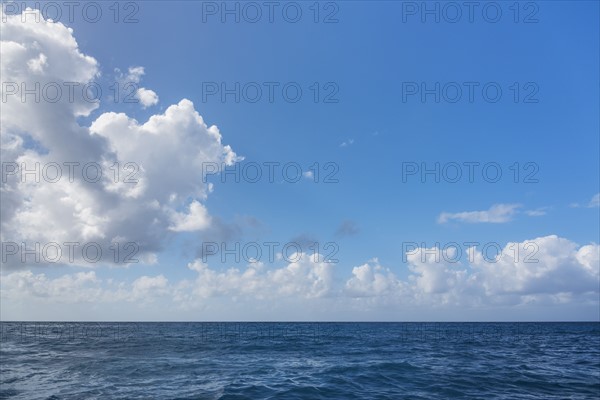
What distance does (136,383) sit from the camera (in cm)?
2553

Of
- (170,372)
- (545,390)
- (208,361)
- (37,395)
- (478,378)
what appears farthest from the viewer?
(208,361)

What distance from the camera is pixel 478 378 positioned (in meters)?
27.5

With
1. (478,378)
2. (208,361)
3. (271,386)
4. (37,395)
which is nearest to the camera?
(37,395)

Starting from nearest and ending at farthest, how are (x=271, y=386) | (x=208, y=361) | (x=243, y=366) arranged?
(x=271, y=386)
(x=243, y=366)
(x=208, y=361)

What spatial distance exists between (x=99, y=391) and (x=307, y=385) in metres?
13.2

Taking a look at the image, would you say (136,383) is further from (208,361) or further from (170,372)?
(208,361)

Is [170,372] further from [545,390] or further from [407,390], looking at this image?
[545,390]

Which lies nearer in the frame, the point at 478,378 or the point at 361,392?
the point at 361,392

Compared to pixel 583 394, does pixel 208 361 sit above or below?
below

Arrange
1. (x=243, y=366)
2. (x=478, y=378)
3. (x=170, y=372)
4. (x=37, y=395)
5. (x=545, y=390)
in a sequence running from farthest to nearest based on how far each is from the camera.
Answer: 1. (x=243, y=366)
2. (x=170, y=372)
3. (x=478, y=378)
4. (x=545, y=390)
5. (x=37, y=395)

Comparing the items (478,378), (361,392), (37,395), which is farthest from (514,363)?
(37,395)

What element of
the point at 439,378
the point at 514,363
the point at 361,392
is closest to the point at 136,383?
the point at 361,392

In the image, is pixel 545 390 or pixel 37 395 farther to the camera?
pixel 545 390

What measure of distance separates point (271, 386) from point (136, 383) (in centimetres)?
929
